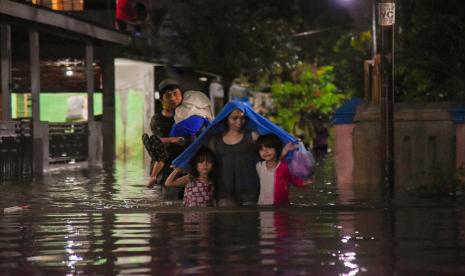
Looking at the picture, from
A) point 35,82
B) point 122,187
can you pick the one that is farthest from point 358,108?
point 35,82

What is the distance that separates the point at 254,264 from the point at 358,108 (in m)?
11.8

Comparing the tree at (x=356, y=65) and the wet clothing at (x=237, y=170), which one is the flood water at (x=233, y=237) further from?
the tree at (x=356, y=65)

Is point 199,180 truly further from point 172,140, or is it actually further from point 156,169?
point 156,169

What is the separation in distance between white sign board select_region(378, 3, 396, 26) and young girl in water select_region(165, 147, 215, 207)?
3.70 metres

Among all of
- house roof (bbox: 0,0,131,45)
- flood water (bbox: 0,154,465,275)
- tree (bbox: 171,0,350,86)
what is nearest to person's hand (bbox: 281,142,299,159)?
flood water (bbox: 0,154,465,275)

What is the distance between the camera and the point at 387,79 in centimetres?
1741

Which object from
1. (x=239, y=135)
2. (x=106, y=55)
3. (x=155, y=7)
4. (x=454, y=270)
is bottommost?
(x=454, y=270)

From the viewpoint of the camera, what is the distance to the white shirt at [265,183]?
14758 millimetres

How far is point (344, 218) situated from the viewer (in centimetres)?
1394

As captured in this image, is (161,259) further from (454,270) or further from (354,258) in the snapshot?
(454,270)

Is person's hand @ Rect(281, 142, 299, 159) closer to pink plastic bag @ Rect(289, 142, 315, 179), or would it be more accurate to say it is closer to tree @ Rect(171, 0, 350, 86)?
pink plastic bag @ Rect(289, 142, 315, 179)

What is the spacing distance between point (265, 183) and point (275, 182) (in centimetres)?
12

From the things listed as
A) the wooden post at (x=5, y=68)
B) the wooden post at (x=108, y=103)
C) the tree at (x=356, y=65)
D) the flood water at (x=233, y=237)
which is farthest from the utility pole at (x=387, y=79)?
the tree at (x=356, y=65)

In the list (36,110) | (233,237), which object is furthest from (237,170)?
(36,110)
